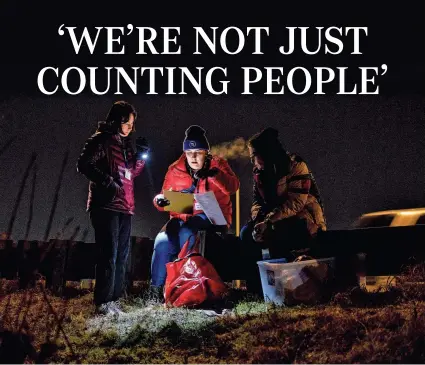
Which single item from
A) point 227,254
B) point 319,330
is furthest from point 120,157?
point 319,330

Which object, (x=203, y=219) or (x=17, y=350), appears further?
(x=203, y=219)

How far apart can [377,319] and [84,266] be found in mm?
5331

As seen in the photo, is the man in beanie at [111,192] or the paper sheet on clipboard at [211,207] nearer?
the man in beanie at [111,192]

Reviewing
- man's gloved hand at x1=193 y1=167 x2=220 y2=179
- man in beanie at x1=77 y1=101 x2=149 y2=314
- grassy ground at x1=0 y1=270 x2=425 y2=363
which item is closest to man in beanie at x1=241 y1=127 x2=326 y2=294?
man's gloved hand at x1=193 y1=167 x2=220 y2=179

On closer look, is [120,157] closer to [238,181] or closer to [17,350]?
[238,181]

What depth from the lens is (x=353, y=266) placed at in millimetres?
7262

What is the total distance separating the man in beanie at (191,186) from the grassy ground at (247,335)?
3.16 ft

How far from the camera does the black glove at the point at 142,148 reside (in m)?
7.29

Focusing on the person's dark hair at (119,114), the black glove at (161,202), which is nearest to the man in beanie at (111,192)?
the person's dark hair at (119,114)

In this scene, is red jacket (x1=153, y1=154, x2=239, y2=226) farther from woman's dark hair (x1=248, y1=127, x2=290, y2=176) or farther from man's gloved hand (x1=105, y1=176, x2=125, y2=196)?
man's gloved hand (x1=105, y1=176, x2=125, y2=196)

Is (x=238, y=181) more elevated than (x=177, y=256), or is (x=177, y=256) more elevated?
(x=238, y=181)

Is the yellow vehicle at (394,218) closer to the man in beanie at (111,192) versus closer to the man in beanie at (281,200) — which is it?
the man in beanie at (281,200)

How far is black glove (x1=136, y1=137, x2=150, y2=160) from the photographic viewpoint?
→ 729 centimetres

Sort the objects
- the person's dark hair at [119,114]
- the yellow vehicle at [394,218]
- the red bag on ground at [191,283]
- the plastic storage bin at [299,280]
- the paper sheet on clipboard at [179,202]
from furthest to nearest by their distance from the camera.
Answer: the yellow vehicle at [394,218]
the paper sheet on clipboard at [179,202]
the person's dark hair at [119,114]
the red bag on ground at [191,283]
the plastic storage bin at [299,280]
